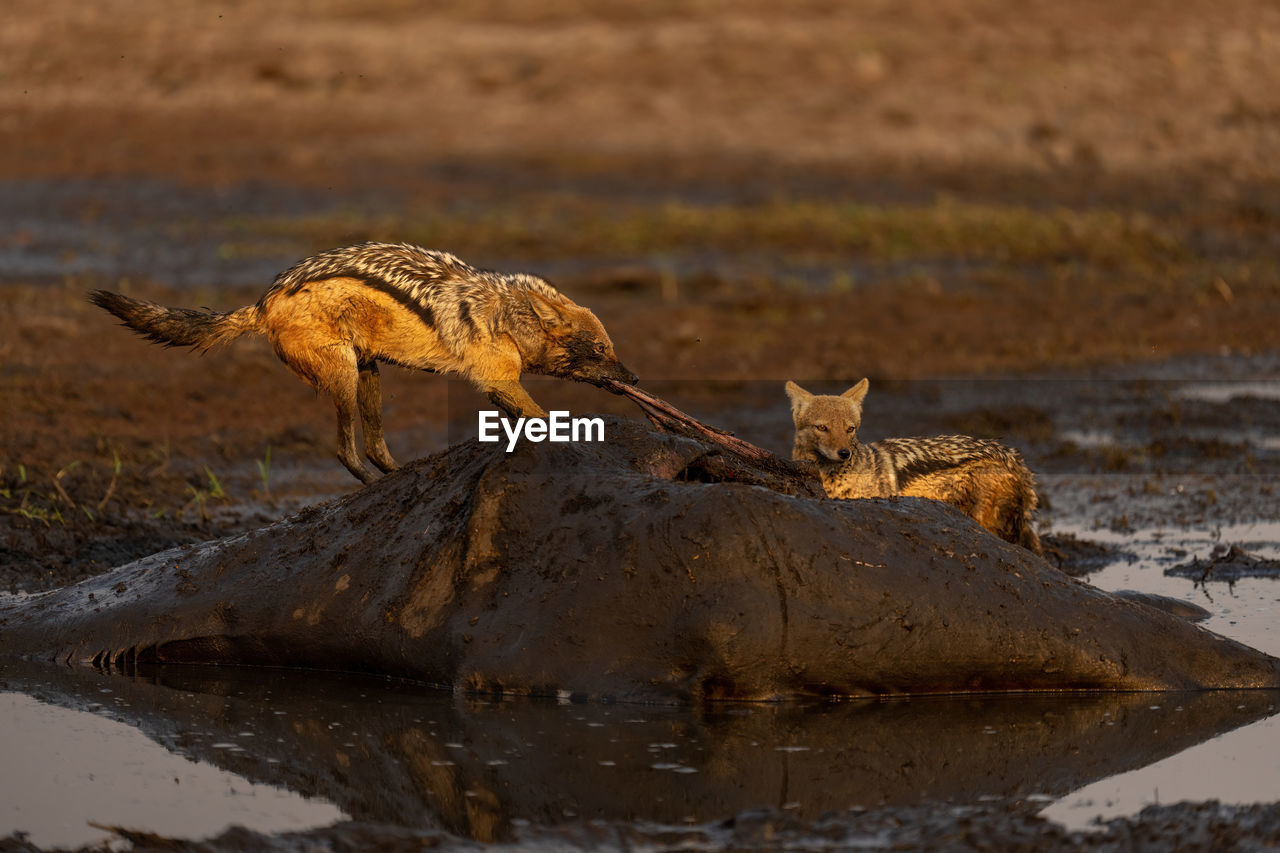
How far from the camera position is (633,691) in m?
6.25

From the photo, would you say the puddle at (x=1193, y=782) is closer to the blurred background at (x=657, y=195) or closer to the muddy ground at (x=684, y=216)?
the muddy ground at (x=684, y=216)

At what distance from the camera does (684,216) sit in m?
21.3

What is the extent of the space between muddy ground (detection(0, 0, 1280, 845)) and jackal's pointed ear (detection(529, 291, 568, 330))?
8.25 feet

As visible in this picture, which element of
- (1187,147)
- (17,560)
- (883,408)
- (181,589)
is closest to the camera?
(181,589)

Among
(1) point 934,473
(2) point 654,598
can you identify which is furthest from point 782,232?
(2) point 654,598

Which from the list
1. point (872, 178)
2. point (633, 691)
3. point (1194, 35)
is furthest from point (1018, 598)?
point (1194, 35)

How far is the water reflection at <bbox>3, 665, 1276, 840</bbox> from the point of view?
17.9 feet

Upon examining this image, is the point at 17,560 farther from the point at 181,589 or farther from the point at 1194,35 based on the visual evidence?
the point at 1194,35

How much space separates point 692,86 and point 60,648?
21268 millimetres

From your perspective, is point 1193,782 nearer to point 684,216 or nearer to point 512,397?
point 512,397

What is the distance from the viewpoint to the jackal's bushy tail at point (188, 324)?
821 centimetres

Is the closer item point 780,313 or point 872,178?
point 780,313

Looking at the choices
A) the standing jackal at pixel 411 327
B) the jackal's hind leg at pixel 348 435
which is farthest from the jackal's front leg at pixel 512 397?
the jackal's hind leg at pixel 348 435

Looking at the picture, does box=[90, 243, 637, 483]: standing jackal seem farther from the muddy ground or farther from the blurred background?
the blurred background
